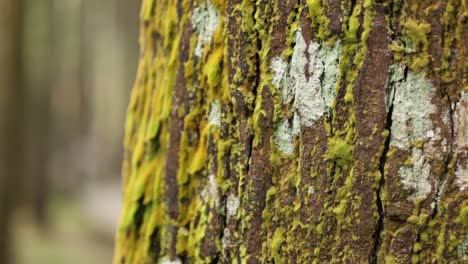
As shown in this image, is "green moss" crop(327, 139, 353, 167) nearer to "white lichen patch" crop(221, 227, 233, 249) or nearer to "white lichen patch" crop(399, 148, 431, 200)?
"white lichen patch" crop(399, 148, 431, 200)

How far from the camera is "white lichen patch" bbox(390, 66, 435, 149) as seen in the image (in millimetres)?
771

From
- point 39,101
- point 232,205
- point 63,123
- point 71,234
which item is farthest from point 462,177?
point 63,123

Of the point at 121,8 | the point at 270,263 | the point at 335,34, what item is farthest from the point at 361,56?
the point at 121,8

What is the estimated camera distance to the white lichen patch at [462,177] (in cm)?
76

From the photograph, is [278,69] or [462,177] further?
[278,69]

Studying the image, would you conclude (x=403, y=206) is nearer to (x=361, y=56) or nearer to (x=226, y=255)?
(x=361, y=56)

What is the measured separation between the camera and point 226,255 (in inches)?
38.4

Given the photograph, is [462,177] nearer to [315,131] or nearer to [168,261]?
[315,131]

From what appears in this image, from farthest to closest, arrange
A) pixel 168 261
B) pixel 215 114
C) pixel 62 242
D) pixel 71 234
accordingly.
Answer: pixel 71 234, pixel 62 242, pixel 168 261, pixel 215 114

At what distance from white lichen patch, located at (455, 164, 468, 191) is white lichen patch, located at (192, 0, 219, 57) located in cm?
40

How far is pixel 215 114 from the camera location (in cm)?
98

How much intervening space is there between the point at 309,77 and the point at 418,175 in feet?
0.59

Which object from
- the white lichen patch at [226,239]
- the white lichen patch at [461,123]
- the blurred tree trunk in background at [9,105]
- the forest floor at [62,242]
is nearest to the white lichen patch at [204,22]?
the white lichen patch at [226,239]

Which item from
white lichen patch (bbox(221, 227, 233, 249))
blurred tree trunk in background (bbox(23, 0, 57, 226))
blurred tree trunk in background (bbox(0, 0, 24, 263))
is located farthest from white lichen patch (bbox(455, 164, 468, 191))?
blurred tree trunk in background (bbox(23, 0, 57, 226))
